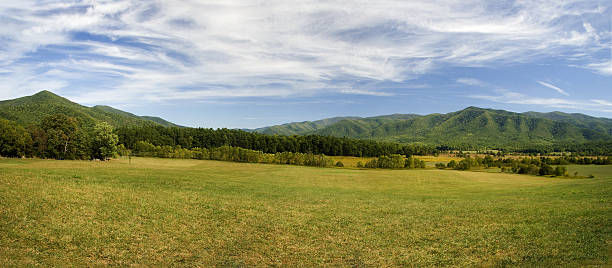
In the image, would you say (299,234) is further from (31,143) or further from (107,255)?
(31,143)

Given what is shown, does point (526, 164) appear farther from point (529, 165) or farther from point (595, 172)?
point (595, 172)

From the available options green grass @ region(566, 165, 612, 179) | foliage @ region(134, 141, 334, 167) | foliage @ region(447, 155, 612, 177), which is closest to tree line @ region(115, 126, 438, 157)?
foliage @ region(134, 141, 334, 167)

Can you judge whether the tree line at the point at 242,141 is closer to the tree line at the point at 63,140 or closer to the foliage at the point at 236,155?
the foliage at the point at 236,155

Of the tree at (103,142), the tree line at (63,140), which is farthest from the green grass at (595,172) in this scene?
the tree line at (63,140)

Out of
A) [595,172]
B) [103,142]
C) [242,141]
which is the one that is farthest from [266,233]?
[242,141]

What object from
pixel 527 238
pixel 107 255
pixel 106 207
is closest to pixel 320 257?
pixel 107 255

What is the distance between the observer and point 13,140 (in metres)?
79.1

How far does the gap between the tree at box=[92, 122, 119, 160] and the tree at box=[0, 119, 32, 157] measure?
15555mm

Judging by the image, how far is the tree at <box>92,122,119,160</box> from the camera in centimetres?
8488

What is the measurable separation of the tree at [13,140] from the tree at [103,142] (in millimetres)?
A: 15555

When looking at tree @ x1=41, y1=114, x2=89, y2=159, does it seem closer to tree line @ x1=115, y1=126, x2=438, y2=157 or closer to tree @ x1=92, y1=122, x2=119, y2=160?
tree @ x1=92, y1=122, x2=119, y2=160

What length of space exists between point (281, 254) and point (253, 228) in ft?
14.5

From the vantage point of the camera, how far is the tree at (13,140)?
7739 centimetres

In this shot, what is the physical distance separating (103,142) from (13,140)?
20.2 metres
